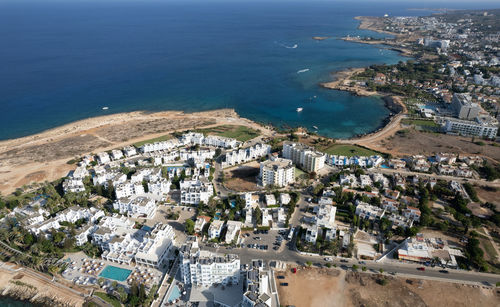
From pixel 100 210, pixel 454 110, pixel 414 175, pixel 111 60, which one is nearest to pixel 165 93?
pixel 111 60

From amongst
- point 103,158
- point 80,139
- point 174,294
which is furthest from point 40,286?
point 80,139

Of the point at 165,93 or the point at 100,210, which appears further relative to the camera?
the point at 165,93

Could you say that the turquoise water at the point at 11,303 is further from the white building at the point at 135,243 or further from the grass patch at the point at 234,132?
the grass patch at the point at 234,132

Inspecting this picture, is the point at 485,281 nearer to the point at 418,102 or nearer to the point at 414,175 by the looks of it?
the point at 414,175

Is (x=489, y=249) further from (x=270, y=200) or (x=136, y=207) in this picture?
(x=136, y=207)

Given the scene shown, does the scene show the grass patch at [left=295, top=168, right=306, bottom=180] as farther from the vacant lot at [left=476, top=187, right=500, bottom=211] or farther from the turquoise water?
the turquoise water

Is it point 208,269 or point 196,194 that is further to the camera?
point 196,194
